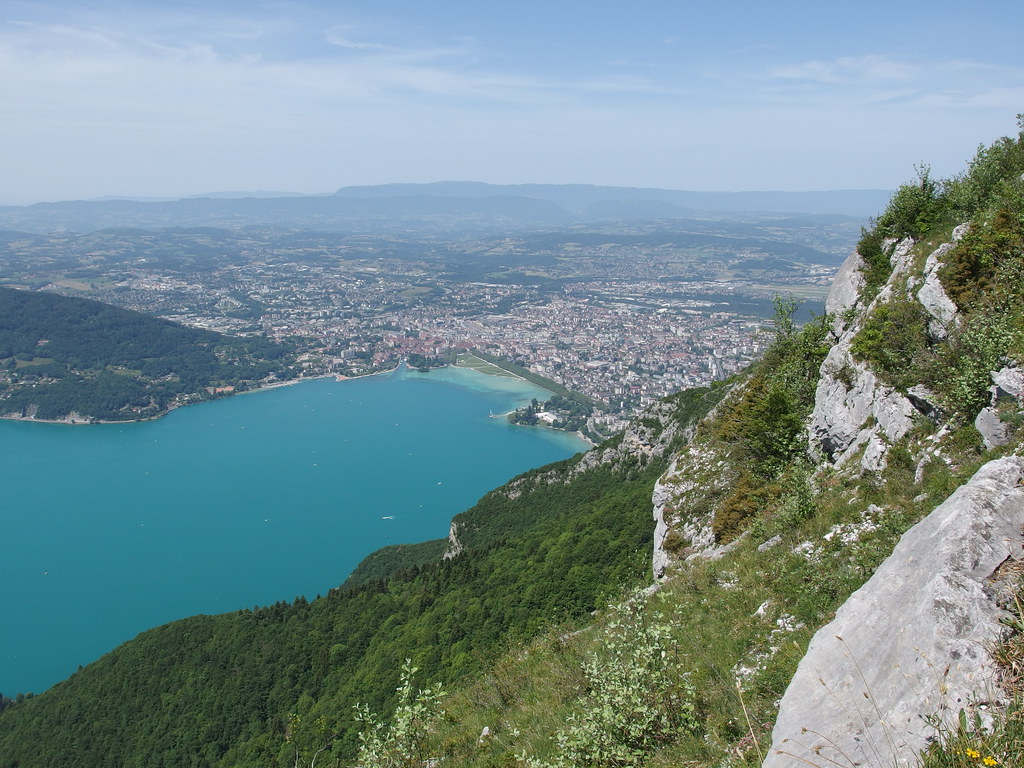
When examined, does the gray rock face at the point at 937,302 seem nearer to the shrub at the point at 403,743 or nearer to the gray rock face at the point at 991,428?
the gray rock face at the point at 991,428

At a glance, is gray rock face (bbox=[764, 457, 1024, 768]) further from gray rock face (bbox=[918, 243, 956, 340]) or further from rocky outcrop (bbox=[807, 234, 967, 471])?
gray rock face (bbox=[918, 243, 956, 340])

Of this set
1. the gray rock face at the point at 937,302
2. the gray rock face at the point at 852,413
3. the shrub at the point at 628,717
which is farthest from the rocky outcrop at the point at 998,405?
the shrub at the point at 628,717

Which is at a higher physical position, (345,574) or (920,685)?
(920,685)

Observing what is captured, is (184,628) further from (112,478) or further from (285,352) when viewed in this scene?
(285,352)

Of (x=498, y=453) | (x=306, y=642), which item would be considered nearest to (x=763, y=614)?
(x=306, y=642)

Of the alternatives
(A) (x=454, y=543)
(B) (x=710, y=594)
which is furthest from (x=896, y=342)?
(A) (x=454, y=543)
